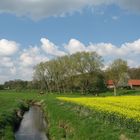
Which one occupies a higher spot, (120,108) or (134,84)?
(134,84)

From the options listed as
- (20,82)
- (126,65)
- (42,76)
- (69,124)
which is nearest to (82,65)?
(126,65)

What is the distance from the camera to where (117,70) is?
12069cm

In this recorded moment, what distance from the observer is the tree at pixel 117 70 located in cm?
11994

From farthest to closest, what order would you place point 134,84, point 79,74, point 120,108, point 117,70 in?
1. point 134,84
2. point 79,74
3. point 117,70
4. point 120,108

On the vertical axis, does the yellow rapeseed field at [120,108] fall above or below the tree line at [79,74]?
below

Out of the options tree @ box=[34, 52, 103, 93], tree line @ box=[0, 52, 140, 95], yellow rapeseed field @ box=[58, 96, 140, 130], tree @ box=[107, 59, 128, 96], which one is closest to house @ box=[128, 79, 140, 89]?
tree line @ box=[0, 52, 140, 95]

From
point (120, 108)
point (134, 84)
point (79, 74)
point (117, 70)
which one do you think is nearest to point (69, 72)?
point (79, 74)

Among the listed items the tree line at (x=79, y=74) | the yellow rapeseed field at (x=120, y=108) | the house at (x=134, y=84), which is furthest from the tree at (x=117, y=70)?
the yellow rapeseed field at (x=120, y=108)

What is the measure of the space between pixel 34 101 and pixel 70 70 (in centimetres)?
5004

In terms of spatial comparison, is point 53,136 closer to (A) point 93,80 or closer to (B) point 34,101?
(B) point 34,101

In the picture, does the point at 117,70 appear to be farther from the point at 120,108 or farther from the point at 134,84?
the point at 120,108

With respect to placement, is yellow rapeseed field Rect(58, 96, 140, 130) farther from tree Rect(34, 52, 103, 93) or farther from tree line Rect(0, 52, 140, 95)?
tree Rect(34, 52, 103, 93)

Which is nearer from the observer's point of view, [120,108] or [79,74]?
[120,108]

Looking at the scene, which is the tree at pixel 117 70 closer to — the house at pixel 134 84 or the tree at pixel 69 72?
the tree at pixel 69 72
